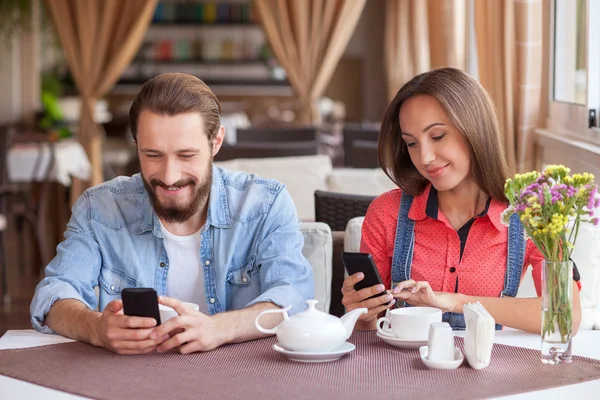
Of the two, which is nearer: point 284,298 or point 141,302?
point 141,302

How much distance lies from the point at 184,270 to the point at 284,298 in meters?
0.30

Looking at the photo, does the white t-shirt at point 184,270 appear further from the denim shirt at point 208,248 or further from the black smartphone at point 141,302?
the black smartphone at point 141,302

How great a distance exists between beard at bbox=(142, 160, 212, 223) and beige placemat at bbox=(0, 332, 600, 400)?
0.44 m

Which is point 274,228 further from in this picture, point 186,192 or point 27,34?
point 27,34

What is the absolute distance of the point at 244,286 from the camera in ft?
7.80

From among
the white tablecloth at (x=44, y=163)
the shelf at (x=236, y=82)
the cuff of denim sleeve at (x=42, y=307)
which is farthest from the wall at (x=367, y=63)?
the cuff of denim sleeve at (x=42, y=307)

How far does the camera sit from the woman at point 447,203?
2275 millimetres

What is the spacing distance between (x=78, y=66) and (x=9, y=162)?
1.12 meters

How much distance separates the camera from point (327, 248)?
8.69 ft

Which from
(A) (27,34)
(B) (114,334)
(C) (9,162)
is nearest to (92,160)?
(C) (9,162)

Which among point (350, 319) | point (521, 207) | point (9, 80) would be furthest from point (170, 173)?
point (9, 80)

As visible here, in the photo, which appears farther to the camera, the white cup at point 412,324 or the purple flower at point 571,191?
the white cup at point 412,324

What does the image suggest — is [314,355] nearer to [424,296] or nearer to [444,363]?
[444,363]

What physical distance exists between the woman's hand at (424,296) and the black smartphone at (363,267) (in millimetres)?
45
